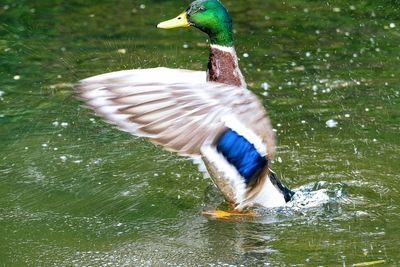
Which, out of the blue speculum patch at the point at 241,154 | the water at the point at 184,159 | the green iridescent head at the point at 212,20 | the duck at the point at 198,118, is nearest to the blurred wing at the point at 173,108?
the duck at the point at 198,118

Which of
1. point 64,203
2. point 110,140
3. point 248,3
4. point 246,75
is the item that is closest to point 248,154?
point 64,203

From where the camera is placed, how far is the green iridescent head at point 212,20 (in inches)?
254

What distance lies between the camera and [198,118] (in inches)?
205

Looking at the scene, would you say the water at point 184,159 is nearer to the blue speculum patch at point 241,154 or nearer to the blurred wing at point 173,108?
the blue speculum patch at point 241,154

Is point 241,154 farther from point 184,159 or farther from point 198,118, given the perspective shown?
point 184,159

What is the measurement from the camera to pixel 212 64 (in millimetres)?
6375

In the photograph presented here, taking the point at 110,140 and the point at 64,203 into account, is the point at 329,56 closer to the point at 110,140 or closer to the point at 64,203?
the point at 110,140

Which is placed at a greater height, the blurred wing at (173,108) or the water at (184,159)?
the blurred wing at (173,108)

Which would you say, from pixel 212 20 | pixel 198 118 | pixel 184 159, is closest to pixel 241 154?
pixel 198 118

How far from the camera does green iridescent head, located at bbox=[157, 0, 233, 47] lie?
646 cm

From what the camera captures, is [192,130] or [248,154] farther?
[248,154]

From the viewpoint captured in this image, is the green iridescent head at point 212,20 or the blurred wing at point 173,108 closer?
the blurred wing at point 173,108

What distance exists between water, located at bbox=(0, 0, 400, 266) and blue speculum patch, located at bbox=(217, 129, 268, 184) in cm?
42

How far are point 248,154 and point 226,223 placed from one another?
70cm
